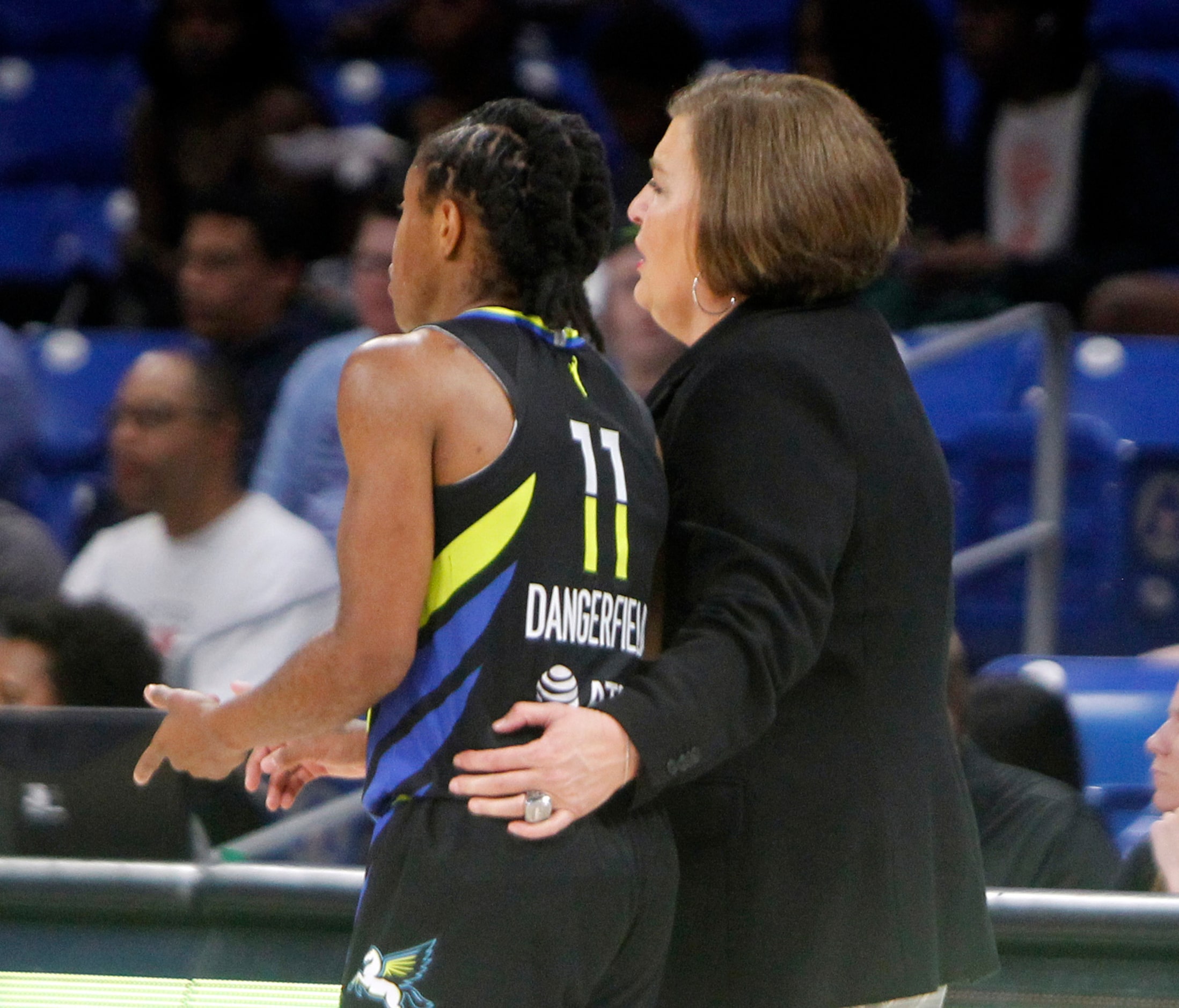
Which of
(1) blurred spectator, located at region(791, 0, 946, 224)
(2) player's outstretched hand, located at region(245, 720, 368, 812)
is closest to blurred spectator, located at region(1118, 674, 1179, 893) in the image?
(2) player's outstretched hand, located at region(245, 720, 368, 812)

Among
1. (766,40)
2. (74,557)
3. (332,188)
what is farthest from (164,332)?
(766,40)

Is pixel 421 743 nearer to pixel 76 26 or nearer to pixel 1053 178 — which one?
pixel 1053 178

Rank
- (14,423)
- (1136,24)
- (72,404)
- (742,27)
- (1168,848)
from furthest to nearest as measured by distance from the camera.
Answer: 1. (742,27)
2. (1136,24)
3. (72,404)
4. (14,423)
5. (1168,848)

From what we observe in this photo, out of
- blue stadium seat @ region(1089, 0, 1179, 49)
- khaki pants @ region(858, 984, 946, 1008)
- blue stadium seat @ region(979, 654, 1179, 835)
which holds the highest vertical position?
blue stadium seat @ region(1089, 0, 1179, 49)

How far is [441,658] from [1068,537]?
7.62 ft

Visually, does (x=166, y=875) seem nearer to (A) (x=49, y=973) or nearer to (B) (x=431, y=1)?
(A) (x=49, y=973)

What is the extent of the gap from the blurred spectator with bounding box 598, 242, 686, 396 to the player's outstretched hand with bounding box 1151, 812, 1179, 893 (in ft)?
4.64

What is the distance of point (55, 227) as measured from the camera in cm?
590

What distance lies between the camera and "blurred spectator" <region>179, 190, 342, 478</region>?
385 centimetres

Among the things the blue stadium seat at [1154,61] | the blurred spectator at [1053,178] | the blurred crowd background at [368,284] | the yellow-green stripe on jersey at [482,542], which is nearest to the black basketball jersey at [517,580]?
the yellow-green stripe on jersey at [482,542]

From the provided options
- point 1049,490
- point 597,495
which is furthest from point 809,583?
point 1049,490

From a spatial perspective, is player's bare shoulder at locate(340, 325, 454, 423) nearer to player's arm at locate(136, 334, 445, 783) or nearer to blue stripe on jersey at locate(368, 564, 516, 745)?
player's arm at locate(136, 334, 445, 783)

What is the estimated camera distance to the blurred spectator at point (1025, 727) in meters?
2.46

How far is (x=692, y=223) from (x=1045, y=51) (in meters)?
2.87
